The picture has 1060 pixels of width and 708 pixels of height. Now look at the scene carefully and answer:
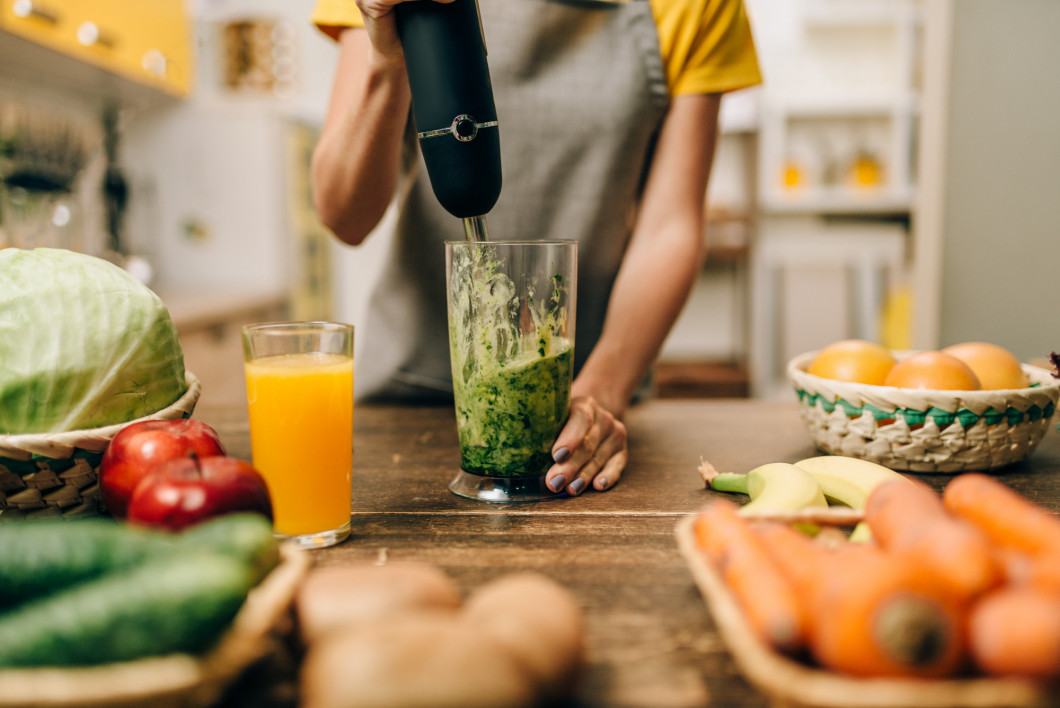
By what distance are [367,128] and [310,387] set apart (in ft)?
1.60

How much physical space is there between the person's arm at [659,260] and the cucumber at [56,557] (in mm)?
669

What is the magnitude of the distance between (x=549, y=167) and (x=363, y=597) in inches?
39.6

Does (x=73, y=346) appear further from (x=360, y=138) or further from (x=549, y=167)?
(x=549, y=167)

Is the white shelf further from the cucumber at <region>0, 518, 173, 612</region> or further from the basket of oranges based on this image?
→ the cucumber at <region>0, 518, 173, 612</region>

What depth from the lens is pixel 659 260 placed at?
48.5 inches

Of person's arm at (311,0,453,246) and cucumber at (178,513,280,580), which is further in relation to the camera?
person's arm at (311,0,453,246)

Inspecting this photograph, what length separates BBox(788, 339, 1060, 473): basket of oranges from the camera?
0.82m

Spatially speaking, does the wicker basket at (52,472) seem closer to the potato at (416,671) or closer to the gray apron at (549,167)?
the potato at (416,671)

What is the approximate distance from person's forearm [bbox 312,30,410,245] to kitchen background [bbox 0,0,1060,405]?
2.21 ft

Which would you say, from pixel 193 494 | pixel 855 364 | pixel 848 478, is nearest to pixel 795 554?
pixel 848 478

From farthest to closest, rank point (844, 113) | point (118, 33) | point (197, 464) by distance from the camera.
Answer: point (844, 113)
point (118, 33)
point (197, 464)

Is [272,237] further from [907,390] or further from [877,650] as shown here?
[877,650]

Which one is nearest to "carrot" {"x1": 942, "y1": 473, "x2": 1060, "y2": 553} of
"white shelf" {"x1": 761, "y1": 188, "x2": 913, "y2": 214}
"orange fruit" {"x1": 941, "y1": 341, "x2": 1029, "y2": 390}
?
"orange fruit" {"x1": 941, "y1": 341, "x2": 1029, "y2": 390}

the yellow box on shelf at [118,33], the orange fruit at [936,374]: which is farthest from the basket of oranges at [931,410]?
the yellow box on shelf at [118,33]
